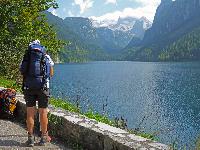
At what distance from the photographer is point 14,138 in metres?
9.16

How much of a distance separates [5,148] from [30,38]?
17.2 meters

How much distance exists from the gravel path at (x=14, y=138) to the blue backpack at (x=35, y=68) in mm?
1334

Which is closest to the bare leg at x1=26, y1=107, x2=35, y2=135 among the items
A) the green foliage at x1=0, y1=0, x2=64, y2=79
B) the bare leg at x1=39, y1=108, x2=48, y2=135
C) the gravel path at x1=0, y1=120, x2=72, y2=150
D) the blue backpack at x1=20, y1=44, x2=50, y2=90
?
the bare leg at x1=39, y1=108, x2=48, y2=135

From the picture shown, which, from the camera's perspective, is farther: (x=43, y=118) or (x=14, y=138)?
(x=14, y=138)

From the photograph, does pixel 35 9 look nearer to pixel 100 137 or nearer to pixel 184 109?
pixel 100 137

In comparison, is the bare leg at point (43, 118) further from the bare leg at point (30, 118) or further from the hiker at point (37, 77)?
the bare leg at point (30, 118)

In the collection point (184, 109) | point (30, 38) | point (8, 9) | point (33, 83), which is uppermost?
point (8, 9)

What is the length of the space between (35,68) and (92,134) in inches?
75.1

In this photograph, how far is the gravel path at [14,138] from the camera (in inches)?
330

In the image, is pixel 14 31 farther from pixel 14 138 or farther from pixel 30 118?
pixel 30 118

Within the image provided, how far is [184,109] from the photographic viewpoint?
2288 inches

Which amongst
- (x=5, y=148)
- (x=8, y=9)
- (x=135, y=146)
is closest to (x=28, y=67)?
(x=5, y=148)

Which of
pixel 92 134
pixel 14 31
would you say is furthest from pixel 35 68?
pixel 14 31

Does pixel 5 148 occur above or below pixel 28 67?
below
